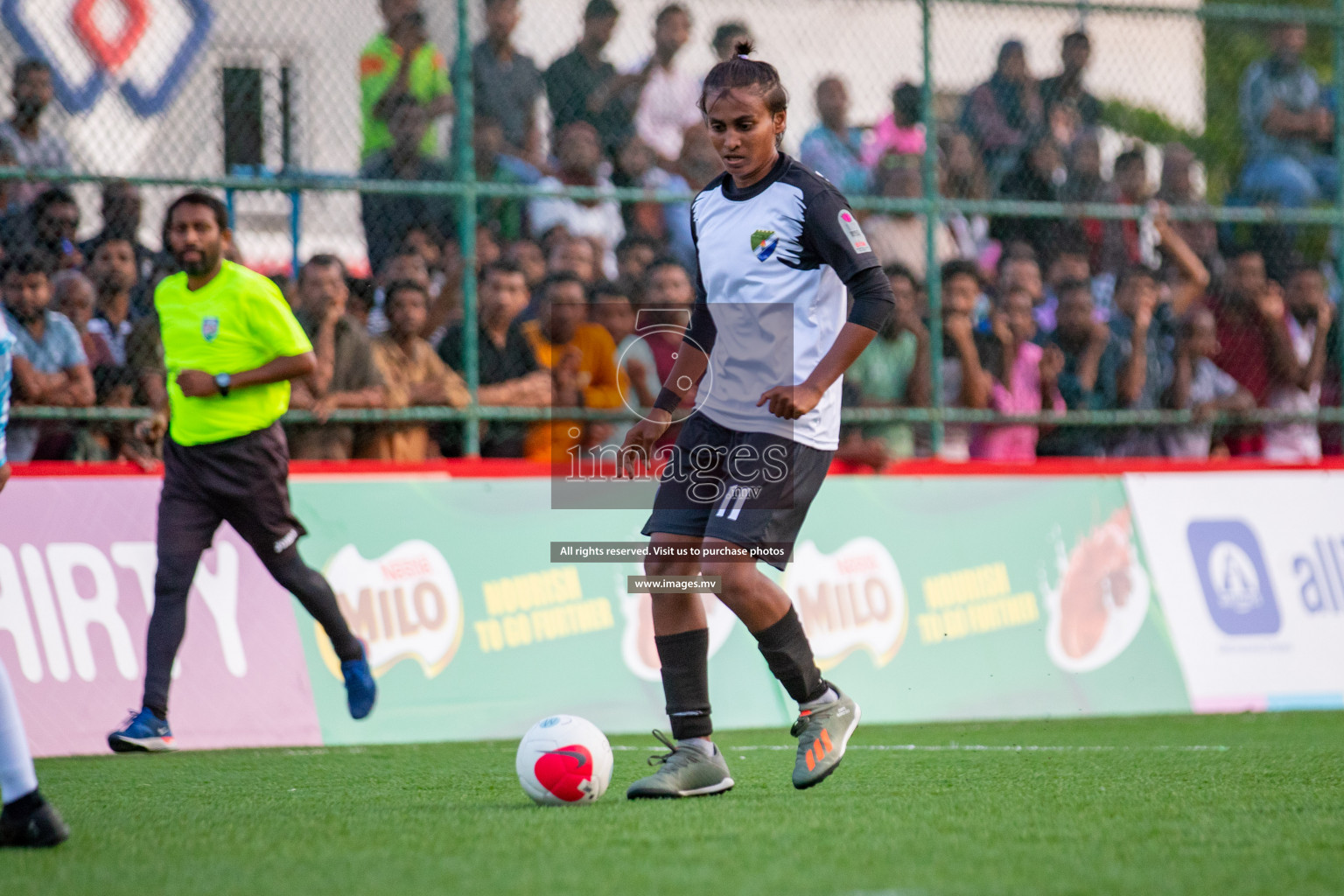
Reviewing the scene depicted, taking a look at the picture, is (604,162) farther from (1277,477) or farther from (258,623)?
(1277,477)

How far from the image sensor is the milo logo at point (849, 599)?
29.3 feet

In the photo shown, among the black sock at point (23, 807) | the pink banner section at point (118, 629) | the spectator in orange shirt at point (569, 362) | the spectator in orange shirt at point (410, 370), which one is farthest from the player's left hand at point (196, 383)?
the black sock at point (23, 807)

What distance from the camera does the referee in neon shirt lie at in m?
7.29

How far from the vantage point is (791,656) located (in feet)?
17.5

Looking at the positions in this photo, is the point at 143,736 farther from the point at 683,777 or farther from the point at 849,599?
the point at 849,599

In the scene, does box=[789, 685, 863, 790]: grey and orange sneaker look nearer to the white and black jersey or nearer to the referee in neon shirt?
the white and black jersey

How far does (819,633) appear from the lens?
893 centimetres

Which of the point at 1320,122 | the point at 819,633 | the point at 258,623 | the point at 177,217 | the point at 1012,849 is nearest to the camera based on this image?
the point at 1012,849

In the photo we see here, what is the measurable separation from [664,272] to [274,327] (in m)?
2.81

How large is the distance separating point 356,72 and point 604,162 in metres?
1.53

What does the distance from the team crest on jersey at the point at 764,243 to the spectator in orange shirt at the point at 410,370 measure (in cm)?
406

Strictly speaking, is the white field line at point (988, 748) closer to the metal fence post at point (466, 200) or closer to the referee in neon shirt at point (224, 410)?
the referee in neon shirt at point (224, 410)

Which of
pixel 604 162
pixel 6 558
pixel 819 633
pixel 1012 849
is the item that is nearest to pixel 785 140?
pixel 604 162

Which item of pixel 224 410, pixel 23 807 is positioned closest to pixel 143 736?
pixel 224 410
